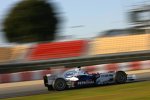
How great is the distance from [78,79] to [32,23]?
41760 mm

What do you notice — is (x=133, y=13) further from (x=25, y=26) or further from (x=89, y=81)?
(x=89, y=81)

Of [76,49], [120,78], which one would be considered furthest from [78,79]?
[76,49]

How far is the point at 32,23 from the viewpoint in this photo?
5659 centimetres

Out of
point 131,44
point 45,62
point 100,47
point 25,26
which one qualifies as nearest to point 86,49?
point 100,47

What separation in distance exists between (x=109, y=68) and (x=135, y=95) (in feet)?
40.8

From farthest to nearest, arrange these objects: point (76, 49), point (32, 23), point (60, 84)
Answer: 1. point (32, 23)
2. point (76, 49)
3. point (60, 84)

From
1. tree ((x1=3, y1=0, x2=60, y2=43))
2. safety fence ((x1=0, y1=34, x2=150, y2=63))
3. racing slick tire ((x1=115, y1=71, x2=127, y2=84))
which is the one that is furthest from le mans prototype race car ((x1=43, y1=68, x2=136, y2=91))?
tree ((x1=3, y1=0, x2=60, y2=43))

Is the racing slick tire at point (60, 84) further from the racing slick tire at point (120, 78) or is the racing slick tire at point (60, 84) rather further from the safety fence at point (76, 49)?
the safety fence at point (76, 49)

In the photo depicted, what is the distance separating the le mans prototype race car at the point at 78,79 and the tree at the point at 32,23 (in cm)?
4018

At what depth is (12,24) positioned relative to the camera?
5822 centimetres

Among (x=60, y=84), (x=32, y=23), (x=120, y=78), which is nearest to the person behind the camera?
(x=60, y=84)

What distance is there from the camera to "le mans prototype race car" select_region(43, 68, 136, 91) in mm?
15375

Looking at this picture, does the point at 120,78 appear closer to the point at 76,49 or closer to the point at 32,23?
the point at 76,49

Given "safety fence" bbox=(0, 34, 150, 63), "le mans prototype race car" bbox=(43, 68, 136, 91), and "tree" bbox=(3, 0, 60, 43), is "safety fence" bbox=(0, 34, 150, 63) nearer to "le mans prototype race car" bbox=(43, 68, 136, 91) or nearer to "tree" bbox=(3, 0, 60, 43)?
"le mans prototype race car" bbox=(43, 68, 136, 91)
